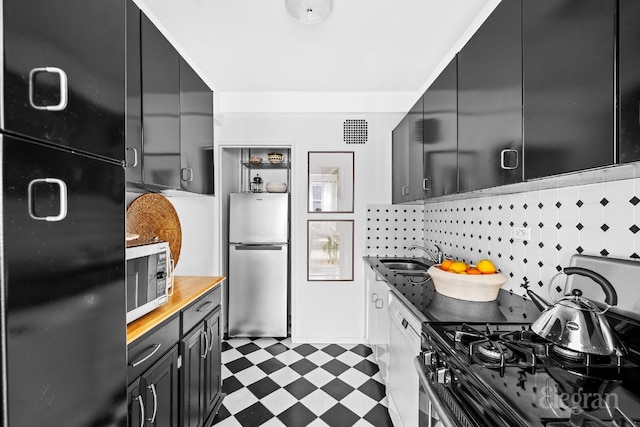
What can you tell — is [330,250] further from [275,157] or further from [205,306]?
[205,306]

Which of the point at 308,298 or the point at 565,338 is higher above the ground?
the point at 565,338

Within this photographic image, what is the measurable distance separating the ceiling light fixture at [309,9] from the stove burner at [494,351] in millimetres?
1862

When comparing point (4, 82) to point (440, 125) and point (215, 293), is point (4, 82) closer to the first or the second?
point (215, 293)

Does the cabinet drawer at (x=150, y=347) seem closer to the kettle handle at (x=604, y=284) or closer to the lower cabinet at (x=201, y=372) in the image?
the lower cabinet at (x=201, y=372)

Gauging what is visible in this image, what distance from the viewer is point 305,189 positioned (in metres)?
3.12

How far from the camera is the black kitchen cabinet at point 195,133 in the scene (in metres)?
1.76

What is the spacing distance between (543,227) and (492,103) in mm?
706

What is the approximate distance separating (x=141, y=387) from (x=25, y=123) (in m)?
1.05

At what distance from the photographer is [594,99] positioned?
30.5 inches

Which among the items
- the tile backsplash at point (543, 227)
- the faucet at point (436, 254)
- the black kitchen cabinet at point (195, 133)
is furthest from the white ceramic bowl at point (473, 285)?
the black kitchen cabinet at point (195, 133)

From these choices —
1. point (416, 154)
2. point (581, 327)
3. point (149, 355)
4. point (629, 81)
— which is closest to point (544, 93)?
point (629, 81)

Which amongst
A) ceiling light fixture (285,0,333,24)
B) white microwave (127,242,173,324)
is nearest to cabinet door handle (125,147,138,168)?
white microwave (127,242,173,324)

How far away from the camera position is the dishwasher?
141cm

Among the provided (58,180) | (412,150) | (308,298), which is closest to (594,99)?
(58,180)
